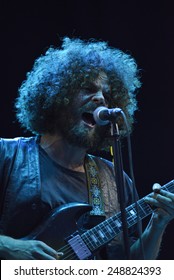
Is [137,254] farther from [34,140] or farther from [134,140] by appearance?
[134,140]

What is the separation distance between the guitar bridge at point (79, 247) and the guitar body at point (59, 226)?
29mm

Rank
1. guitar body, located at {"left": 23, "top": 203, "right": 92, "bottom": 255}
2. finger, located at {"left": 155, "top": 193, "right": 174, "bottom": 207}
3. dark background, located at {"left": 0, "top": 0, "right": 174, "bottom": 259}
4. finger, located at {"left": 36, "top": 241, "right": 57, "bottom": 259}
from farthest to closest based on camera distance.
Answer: dark background, located at {"left": 0, "top": 0, "right": 174, "bottom": 259} → finger, located at {"left": 155, "top": 193, "right": 174, "bottom": 207} → guitar body, located at {"left": 23, "top": 203, "right": 92, "bottom": 255} → finger, located at {"left": 36, "top": 241, "right": 57, "bottom": 259}

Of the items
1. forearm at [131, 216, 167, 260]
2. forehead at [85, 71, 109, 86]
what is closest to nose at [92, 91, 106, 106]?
forehead at [85, 71, 109, 86]

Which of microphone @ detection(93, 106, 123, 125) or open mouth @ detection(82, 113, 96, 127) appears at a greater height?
open mouth @ detection(82, 113, 96, 127)

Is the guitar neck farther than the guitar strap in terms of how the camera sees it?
No

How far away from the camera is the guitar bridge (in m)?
2.27

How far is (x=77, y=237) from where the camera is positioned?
2309 millimetres

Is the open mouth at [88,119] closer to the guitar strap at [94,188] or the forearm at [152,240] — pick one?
the guitar strap at [94,188]

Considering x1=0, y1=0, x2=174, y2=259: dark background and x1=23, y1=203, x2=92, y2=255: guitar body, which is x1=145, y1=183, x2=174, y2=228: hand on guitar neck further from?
x1=0, y1=0, x2=174, y2=259: dark background

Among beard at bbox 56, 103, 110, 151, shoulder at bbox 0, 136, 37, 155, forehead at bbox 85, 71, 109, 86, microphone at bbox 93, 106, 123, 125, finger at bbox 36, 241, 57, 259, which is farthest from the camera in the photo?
forehead at bbox 85, 71, 109, 86

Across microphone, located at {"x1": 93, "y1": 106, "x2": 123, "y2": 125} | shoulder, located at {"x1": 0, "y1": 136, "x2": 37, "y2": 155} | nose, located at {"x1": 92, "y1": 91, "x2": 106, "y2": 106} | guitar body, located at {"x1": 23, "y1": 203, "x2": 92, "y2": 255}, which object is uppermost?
nose, located at {"x1": 92, "y1": 91, "x2": 106, "y2": 106}

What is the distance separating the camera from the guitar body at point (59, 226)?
2.24 meters

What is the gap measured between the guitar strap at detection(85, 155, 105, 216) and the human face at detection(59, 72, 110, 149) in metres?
0.13

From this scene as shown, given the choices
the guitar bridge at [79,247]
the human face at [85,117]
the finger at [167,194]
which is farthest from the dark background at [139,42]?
the guitar bridge at [79,247]
